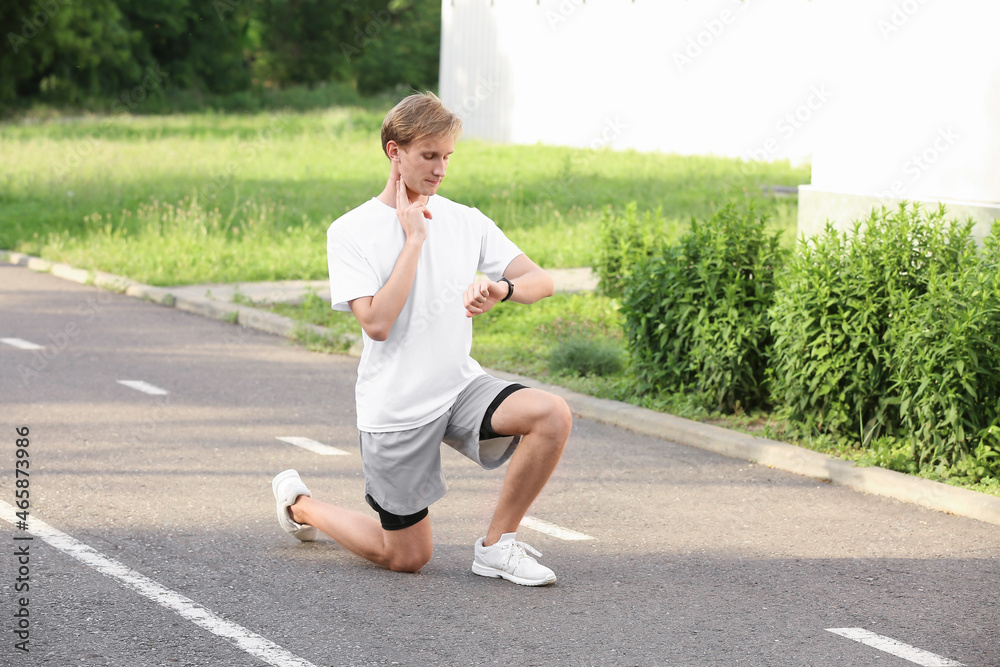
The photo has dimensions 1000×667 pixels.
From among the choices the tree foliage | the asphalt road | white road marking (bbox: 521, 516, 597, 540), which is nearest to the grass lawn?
the asphalt road

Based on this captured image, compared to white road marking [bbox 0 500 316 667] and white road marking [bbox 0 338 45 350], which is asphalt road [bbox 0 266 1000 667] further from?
white road marking [bbox 0 338 45 350]

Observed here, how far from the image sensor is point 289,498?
17.9 ft

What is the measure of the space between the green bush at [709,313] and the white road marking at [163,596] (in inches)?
165

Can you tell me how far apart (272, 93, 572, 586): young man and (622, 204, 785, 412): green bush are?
3194mm

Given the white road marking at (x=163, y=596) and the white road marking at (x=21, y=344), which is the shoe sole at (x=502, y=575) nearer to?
the white road marking at (x=163, y=596)

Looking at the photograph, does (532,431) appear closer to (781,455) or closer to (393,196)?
(393,196)

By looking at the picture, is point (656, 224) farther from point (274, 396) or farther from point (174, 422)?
point (174, 422)

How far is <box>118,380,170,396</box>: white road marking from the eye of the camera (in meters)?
9.00

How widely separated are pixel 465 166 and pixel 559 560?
904 inches

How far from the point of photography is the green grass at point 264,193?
51.2 ft

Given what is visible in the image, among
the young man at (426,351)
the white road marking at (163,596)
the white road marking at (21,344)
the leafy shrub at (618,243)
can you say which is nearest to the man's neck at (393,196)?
the young man at (426,351)

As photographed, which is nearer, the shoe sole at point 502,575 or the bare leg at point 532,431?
the bare leg at point 532,431

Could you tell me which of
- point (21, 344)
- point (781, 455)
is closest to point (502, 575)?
point (781, 455)

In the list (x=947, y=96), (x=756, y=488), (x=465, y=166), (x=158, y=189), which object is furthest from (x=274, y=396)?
(x=465, y=166)
